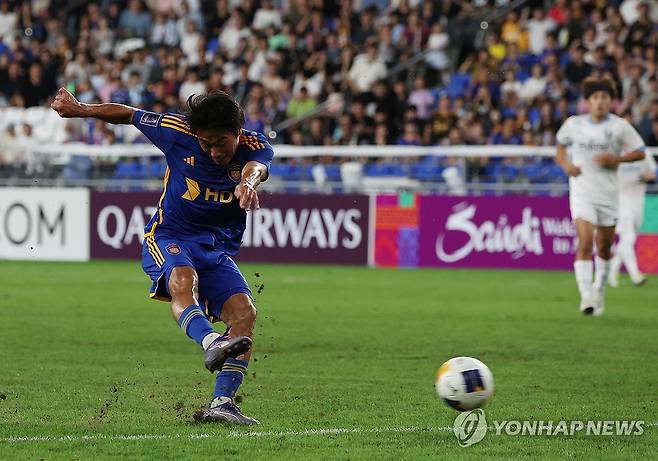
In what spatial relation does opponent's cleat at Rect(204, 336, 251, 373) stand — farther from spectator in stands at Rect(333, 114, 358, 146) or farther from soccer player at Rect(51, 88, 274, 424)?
spectator in stands at Rect(333, 114, 358, 146)

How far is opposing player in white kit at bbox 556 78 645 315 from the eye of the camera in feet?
41.7

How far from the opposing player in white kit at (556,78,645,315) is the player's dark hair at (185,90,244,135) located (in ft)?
21.8

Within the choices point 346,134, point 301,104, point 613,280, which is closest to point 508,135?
point 346,134

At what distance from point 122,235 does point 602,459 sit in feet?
51.1

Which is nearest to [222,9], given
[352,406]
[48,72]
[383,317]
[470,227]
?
[48,72]

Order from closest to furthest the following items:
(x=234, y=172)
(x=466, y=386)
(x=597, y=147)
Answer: (x=466, y=386) < (x=234, y=172) < (x=597, y=147)

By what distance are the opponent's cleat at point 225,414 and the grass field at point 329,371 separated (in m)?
0.09

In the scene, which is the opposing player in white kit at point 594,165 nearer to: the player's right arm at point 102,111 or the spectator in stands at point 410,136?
the player's right arm at point 102,111

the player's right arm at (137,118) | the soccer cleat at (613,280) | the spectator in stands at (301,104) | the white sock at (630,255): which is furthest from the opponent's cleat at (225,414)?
the spectator in stands at (301,104)

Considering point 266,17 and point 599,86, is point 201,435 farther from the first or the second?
point 266,17

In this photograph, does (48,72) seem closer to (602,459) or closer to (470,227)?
(470,227)

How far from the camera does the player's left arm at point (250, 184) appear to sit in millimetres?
6109

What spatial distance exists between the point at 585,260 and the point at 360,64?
34.1 ft

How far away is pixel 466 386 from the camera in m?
6.52
